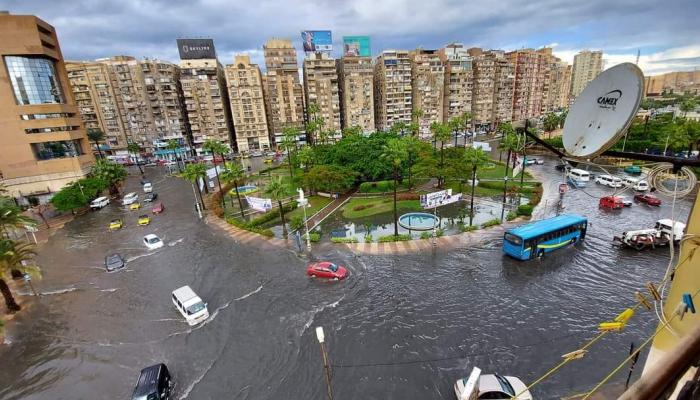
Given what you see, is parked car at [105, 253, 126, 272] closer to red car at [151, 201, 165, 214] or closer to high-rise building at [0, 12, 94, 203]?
red car at [151, 201, 165, 214]

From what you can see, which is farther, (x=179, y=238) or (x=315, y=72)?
(x=315, y=72)

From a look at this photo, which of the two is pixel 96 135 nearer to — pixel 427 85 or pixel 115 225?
pixel 115 225

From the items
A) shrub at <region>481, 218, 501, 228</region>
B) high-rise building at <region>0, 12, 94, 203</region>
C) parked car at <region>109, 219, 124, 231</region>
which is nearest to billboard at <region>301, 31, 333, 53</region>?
high-rise building at <region>0, 12, 94, 203</region>

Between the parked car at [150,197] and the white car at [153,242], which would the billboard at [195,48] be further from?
the white car at [153,242]

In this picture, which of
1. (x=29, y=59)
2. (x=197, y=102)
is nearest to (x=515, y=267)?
(x=29, y=59)

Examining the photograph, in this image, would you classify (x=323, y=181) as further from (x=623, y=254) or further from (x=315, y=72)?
(x=315, y=72)

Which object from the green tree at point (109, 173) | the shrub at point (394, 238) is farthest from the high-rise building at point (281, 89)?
the shrub at point (394, 238)
